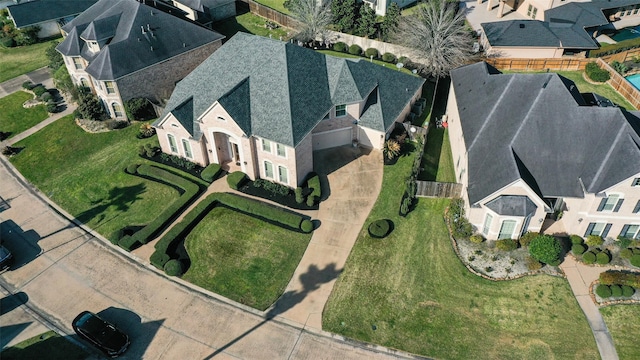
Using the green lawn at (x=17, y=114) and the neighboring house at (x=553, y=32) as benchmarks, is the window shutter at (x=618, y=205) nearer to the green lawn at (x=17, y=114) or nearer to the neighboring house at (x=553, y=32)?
the neighboring house at (x=553, y=32)

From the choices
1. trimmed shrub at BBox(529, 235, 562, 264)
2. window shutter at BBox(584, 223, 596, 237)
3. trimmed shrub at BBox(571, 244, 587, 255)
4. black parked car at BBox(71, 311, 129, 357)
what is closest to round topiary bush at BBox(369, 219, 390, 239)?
trimmed shrub at BBox(529, 235, 562, 264)

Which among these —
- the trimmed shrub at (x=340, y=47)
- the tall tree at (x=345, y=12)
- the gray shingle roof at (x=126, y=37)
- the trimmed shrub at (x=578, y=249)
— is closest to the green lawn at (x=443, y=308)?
the trimmed shrub at (x=578, y=249)

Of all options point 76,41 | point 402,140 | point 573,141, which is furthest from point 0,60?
point 573,141

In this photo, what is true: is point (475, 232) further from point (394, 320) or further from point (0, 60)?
point (0, 60)

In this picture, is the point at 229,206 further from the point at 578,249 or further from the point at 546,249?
the point at 578,249

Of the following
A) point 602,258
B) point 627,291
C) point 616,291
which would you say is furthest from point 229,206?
point 627,291

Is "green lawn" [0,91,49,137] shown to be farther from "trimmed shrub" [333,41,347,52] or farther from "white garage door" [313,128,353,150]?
"trimmed shrub" [333,41,347,52]
